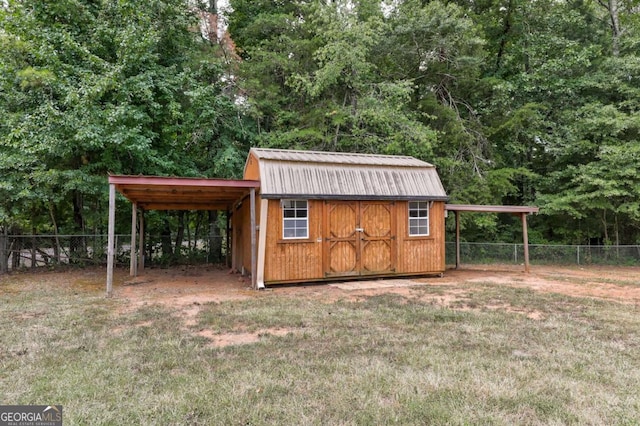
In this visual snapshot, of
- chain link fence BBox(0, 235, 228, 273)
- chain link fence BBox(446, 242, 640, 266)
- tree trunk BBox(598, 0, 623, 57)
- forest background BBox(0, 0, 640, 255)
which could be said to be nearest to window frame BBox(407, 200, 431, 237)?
forest background BBox(0, 0, 640, 255)

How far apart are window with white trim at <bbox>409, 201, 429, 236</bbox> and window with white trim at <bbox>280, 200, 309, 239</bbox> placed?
115 inches

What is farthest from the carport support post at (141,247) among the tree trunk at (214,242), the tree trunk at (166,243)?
the tree trunk at (214,242)

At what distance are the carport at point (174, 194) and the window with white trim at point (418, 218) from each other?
4.16 metres

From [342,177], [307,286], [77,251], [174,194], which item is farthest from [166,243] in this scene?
[342,177]

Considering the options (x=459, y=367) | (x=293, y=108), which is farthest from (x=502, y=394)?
(x=293, y=108)

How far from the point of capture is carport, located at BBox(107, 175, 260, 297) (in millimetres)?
7375

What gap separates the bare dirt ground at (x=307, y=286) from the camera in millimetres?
7004

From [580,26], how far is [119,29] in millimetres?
17787

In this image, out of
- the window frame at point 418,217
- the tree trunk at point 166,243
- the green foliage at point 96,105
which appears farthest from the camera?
the tree trunk at point 166,243

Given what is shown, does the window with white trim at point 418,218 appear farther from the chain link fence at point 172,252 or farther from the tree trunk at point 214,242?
the tree trunk at point 214,242

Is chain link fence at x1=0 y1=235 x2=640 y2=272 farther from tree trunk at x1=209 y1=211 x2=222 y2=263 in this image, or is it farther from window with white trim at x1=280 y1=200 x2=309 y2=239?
window with white trim at x1=280 y1=200 x2=309 y2=239

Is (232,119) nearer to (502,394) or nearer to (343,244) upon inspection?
(343,244)

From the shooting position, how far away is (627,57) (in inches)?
558

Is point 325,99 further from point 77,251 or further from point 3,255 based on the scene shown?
point 3,255
